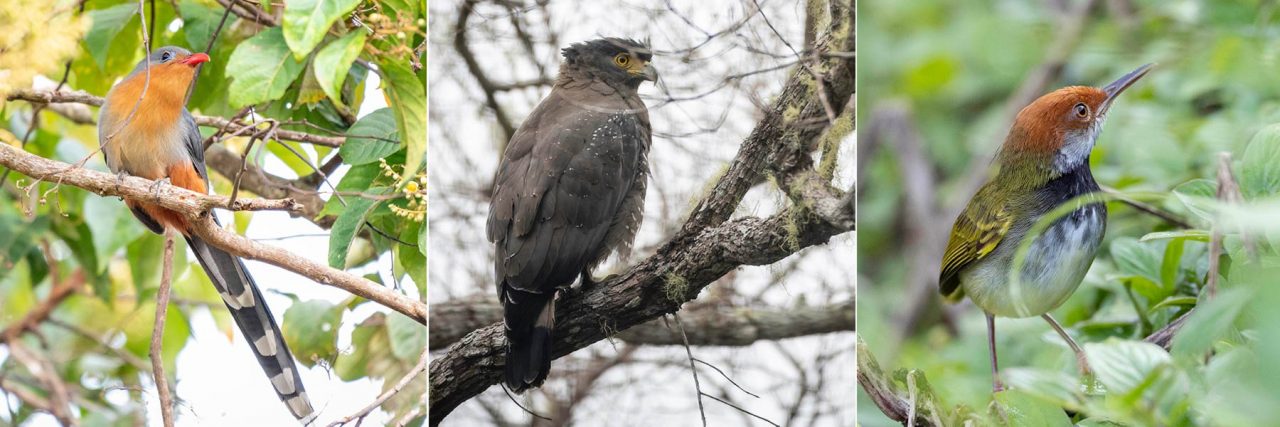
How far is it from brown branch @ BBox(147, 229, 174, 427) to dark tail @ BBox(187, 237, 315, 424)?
0.11 feet

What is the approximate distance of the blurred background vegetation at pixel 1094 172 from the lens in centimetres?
121

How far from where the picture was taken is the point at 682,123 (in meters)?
1.40

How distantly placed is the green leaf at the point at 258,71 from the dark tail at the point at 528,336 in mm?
423

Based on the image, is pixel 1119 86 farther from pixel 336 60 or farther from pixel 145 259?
pixel 145 259

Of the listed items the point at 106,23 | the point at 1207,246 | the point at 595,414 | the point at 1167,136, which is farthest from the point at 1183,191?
the point at 106,23

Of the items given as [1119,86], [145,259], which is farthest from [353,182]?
[1119,86]

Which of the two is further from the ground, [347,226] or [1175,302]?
[347,226]

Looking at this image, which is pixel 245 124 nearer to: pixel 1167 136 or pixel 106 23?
pixel 106 23

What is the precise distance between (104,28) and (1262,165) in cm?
158

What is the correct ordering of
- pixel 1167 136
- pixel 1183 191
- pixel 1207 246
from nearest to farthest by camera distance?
pixel 1183 191 < pixel 1207 246 < pixel 1167 136

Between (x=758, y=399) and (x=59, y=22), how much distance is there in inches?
44.5

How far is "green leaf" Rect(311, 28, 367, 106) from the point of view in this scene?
1.30 metres

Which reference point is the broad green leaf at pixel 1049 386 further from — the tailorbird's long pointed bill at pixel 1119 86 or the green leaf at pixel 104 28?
the green leaf at pixel 104 28

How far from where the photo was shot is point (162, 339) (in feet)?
4.56
